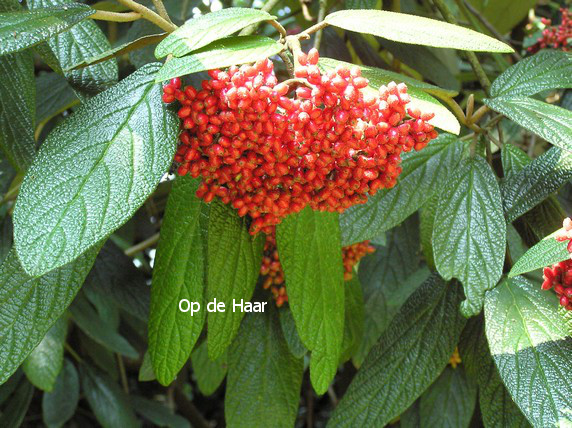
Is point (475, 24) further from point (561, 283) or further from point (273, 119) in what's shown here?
point (273, 119)

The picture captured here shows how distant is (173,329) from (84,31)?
41 centimetres

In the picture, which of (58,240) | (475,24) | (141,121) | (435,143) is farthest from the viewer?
(475,24)

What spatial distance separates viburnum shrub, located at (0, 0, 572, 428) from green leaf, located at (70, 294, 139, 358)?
0.71ft

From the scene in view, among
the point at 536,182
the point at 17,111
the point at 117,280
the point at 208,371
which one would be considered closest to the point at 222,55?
the point at 17,111

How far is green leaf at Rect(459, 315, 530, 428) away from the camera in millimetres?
1099

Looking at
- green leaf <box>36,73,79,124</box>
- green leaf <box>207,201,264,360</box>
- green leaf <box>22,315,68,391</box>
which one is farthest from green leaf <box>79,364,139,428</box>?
green leaf <box>207,201,264,360</box>

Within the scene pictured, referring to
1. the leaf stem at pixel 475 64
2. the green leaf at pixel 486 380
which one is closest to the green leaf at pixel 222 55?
the leaf stem at pixel 475 64

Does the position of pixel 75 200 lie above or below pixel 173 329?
above

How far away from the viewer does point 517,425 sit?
3.55 feet

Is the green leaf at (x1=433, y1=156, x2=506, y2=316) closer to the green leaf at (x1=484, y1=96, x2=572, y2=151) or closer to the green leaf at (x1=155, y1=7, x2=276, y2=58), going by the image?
the green leaf at (x1=484, y1=96, x2=572, y2=151)

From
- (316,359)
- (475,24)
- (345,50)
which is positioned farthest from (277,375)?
(475,24)

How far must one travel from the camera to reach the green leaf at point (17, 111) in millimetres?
984

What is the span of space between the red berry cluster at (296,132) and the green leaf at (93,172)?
46mm

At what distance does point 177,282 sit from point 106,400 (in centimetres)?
117
